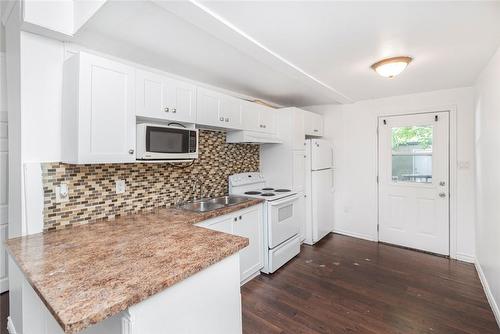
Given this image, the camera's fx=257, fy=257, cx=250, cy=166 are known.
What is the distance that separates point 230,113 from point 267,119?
82cm

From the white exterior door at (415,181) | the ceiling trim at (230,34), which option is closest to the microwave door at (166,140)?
the ceiling trim at (230,34)

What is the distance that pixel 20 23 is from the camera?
169 centimetres

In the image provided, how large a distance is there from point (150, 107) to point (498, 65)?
2.90 m

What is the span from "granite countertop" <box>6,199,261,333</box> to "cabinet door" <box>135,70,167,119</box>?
0.91 metres

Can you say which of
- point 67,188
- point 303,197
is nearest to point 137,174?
point 67,188

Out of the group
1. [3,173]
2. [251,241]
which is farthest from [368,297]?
[3,173]

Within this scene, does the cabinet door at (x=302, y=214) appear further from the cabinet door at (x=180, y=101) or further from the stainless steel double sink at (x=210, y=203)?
the cabinet door at (x=180, y=101)

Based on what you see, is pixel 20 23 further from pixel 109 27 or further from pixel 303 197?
pixel 303 197

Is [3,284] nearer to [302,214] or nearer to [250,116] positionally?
[250,116]

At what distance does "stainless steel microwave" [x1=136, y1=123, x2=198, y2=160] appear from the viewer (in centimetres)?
210

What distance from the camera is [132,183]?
93.9 inches

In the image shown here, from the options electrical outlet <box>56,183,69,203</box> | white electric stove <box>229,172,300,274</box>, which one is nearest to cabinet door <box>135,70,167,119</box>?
electrical outlet <box>56,183,69,203</box>

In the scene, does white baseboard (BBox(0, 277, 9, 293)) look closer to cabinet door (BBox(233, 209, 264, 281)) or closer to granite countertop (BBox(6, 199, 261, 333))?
granite countertop (BBox(6, 199, 261, 333))

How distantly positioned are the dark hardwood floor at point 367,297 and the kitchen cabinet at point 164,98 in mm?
1888
